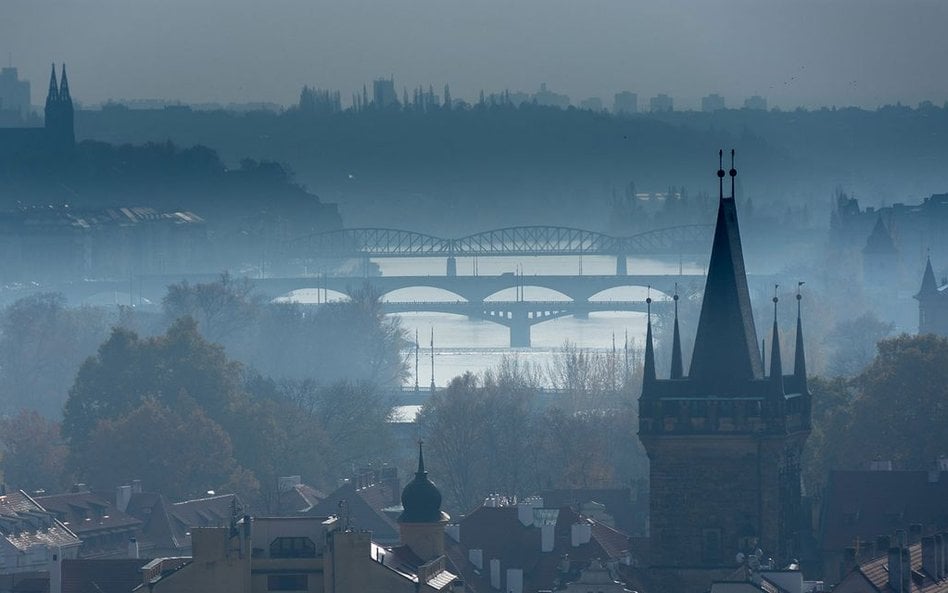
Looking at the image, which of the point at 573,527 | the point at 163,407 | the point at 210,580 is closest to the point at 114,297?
the point at 163,407

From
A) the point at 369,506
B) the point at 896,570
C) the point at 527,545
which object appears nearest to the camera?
the point at 896,570

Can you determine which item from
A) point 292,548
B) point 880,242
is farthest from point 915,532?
point 880,242

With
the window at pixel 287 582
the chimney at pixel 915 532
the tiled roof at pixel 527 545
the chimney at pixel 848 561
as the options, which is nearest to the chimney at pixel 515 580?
the tiled roof at pixel 527 545

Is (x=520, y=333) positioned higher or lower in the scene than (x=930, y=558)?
higher

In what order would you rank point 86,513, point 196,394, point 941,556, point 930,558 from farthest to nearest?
point 196,394 → point 86,513 → point 941,556 → point 930,558

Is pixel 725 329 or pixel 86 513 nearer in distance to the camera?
pixel 725 329

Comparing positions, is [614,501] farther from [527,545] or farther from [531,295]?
[531,295]
